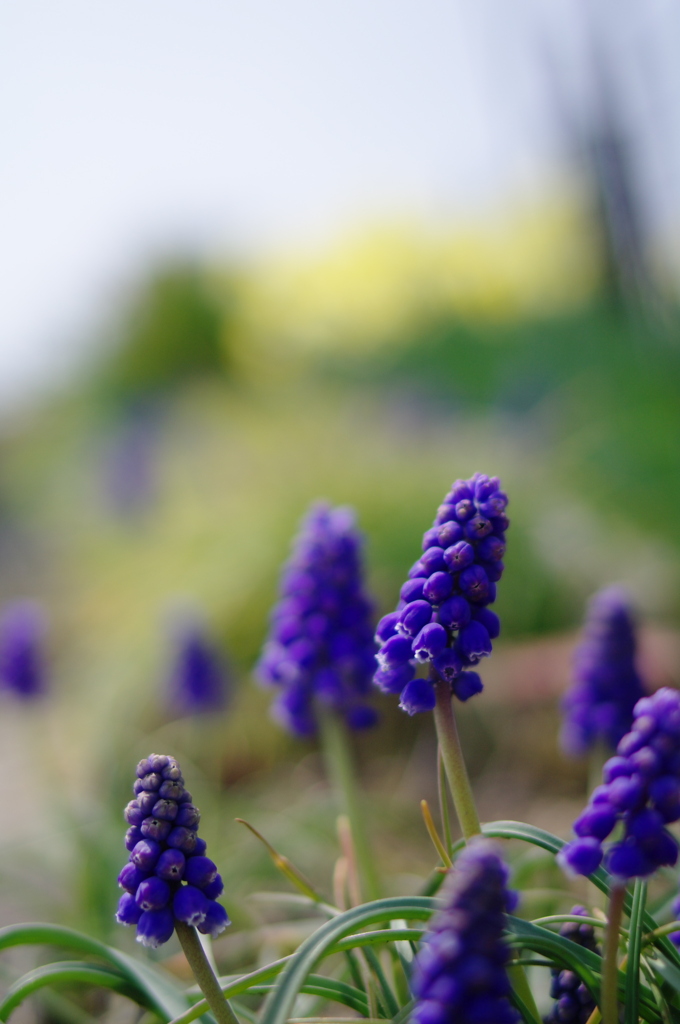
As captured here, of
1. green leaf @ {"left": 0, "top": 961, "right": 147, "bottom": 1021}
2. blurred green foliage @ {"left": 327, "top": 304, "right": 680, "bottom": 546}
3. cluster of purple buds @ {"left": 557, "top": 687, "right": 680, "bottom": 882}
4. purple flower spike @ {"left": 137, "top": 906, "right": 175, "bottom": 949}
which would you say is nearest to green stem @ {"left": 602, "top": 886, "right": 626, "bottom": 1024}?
cluster of purple buds @ {"left": 557, "top": 687, "right": 680, "bottom": 882}

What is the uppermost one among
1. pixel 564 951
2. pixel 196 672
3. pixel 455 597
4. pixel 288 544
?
pixel 455 597

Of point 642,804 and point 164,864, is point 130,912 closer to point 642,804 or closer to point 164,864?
point 164,864

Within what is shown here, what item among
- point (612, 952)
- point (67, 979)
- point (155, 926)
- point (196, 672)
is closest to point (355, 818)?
point (67, 979)

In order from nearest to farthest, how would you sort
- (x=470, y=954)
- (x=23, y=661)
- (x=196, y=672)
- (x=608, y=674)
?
(x=470, y=954) → (x=608, y=674) → (x=23, y=661) → (x=196, y=672)

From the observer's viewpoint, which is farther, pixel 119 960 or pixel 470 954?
pixel 119 960

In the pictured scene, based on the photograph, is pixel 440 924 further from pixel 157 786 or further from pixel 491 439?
pixel 491 439

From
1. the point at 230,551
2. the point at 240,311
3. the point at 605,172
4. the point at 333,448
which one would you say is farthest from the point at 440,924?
the point at 240,311
